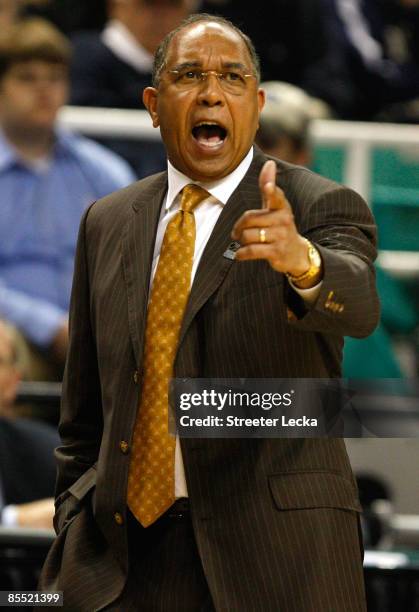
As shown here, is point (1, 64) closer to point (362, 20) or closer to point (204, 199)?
point (362, 20)

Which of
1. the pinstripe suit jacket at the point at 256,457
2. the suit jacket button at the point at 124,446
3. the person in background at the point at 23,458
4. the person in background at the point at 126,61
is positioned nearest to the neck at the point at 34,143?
the person in background at the point at 126,61

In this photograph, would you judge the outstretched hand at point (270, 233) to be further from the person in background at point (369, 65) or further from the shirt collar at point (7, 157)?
the person in background at point (369, 65)

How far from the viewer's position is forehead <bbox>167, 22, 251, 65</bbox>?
2100mm

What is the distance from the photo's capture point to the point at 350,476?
2109mm

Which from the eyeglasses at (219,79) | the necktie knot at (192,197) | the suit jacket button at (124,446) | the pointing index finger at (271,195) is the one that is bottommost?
the suit jacket button at (124,446)

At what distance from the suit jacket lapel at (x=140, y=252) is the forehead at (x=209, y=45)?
0.28 metres

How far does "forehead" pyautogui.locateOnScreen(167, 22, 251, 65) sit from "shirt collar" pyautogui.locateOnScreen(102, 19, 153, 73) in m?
3.29

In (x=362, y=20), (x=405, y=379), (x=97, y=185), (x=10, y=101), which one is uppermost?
(x=362, y=20)

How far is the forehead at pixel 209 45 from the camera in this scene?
2100 mm

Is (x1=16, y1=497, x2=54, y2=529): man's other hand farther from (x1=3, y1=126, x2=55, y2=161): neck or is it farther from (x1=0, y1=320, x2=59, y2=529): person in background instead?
(x1=3, y1=126, x2=55, y2=161): neck

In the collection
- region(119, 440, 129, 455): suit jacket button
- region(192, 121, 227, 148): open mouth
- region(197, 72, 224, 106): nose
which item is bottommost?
region(119, 440, 129, 455): suit jacket button

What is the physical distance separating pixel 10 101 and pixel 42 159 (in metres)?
0.29

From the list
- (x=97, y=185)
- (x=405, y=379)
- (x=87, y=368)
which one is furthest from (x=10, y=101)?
(x=87, y=368)

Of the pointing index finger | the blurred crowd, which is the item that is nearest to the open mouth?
the pointing index finger
